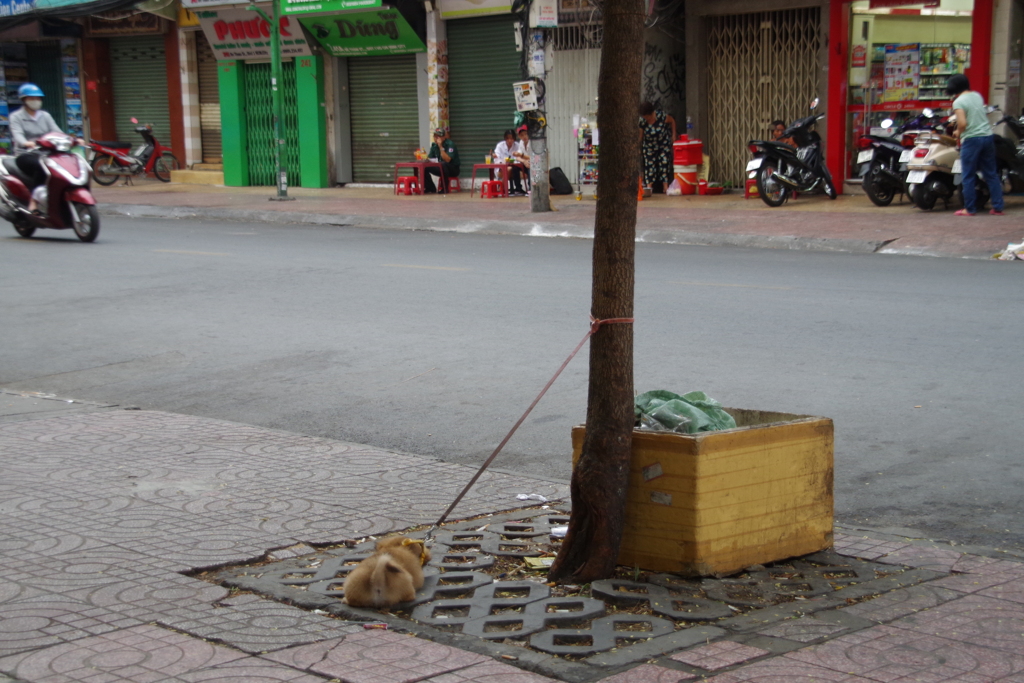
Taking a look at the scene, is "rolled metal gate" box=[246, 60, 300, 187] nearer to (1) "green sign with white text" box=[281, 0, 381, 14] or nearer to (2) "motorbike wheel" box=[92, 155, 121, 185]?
(1) "green sign with white text" box=[281, 0, 381, 14]

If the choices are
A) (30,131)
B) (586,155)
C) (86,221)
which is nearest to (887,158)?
(586,155)

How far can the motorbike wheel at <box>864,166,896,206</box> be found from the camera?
57.0 feet

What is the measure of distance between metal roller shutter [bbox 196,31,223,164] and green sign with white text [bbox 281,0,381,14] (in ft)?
14.7

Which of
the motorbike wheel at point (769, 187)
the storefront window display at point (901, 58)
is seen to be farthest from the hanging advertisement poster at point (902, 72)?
the motorbike wheel at point (769, 187)

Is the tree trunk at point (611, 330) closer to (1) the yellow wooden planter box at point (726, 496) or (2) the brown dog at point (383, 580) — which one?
(1) the yellow wooden planter box at point (726, 496)

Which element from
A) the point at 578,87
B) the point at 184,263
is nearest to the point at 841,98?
the point at 578,87

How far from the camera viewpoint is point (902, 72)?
64.1 ft

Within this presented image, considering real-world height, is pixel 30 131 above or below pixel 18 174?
above

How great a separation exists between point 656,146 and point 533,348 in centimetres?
1315

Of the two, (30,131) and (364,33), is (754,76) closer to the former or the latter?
(364,33)

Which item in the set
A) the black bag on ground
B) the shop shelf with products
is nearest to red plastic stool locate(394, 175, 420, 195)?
the black bag on ground

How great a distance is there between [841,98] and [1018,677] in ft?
57.4

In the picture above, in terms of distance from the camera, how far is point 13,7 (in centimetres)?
3042

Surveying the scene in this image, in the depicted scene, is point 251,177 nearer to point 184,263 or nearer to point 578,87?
point 578,87
